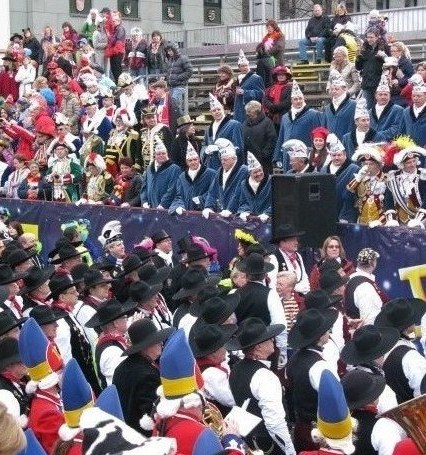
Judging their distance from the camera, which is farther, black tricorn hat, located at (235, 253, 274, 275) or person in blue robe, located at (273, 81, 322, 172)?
person in blue robe, located at (273, 81, 322, 172)

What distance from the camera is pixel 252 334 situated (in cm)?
787

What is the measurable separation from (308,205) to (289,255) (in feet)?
2.78

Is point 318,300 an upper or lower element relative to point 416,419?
lower

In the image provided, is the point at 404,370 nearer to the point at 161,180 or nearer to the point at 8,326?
the point at 8,326

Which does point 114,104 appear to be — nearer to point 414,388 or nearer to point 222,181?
point 222,181

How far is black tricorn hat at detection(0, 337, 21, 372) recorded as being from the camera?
24.5 feet

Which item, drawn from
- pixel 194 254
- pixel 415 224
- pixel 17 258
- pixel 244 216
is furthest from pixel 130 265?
pixel 415 224

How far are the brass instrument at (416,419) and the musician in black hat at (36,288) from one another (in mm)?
5498

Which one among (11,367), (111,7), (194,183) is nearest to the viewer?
(11,367)

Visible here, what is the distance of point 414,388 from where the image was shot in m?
7.71

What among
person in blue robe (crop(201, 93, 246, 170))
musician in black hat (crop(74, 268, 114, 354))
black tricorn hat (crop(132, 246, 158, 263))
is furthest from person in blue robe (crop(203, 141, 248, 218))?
musician in black hat (crop(74, 268, 114, 354))

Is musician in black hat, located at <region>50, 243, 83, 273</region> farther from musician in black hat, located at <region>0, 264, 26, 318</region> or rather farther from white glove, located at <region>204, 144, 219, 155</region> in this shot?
white glove, located at <region>204, 144, 219, 155</region>

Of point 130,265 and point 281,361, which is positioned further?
point 130,265

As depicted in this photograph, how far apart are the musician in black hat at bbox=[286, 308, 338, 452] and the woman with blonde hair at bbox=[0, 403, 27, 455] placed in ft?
11.9
